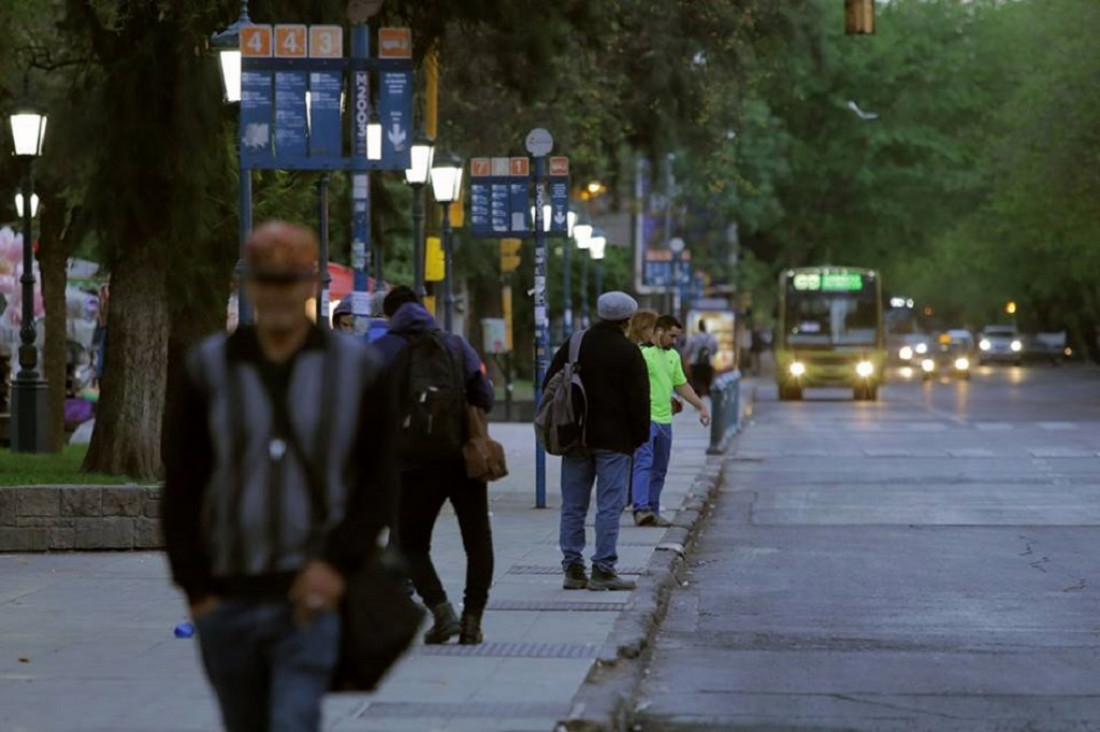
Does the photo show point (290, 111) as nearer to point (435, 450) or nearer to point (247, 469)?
point (435, 450)

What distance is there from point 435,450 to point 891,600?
4154 millimetres

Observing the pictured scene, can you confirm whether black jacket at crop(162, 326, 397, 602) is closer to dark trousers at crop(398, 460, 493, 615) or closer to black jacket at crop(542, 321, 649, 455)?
dark trousers at crop(398, 460, 493, 615)

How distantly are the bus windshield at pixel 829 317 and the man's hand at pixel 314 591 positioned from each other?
168ft

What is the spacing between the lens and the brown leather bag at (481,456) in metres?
11.2

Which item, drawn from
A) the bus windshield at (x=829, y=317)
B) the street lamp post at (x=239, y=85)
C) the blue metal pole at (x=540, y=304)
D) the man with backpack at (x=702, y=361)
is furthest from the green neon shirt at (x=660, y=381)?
the bus windshield at (x=829, y=317)

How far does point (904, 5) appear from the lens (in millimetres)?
81750

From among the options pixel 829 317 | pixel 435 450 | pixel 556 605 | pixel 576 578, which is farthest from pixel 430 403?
pixel 829 317

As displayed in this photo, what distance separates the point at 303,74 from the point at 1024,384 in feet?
199

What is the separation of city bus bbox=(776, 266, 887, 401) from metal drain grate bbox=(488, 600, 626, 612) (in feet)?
140

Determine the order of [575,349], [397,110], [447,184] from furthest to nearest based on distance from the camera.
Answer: [447,184]
[397,110]
[575,349]

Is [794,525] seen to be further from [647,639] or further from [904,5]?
[904,5]

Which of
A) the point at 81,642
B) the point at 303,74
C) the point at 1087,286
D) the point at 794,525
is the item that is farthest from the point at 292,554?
the point at 1087,286

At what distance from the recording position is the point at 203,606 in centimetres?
589

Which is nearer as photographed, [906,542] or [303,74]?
[303,74]
